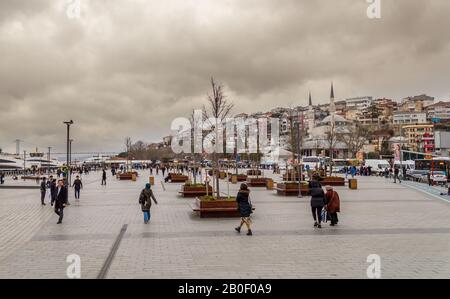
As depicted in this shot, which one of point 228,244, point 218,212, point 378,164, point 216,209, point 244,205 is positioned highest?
point 378,164

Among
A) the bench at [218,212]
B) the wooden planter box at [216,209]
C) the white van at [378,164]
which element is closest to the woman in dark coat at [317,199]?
the bench at [218,212]

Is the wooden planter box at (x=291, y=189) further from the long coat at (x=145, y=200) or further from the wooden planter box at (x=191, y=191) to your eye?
the long coat at (x=145, y=200)

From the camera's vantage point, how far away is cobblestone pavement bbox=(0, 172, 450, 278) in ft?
27.1

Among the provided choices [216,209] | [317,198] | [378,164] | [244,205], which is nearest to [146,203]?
[216,209]

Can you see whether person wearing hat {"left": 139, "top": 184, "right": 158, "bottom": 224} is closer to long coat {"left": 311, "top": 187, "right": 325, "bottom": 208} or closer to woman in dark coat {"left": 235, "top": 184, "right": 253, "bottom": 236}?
woman in dark coat {"left": 235, "top": 184, "right": 253, "bottom": 236}

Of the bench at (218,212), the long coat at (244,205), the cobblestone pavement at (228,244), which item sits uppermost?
the long coat at (244,205)

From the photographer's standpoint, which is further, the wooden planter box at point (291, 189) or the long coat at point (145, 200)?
the wooden planter box at point (291, 189)

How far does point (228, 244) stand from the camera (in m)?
10.9

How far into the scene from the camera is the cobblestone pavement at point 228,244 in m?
8.26

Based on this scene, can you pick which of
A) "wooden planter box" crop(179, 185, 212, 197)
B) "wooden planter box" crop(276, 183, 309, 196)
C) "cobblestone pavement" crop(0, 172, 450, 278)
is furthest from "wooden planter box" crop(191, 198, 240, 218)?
"wooden planter box" crop(276, 183, 309, 196)

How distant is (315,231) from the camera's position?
12.8m

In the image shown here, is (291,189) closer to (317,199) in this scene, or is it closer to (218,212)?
(218,212)

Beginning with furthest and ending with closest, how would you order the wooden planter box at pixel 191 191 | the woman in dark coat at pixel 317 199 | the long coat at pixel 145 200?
the wooden planter box at pixel 191 191 < the long coat at pixel 145 200 < the woman in dark coat at pixel 317 199
